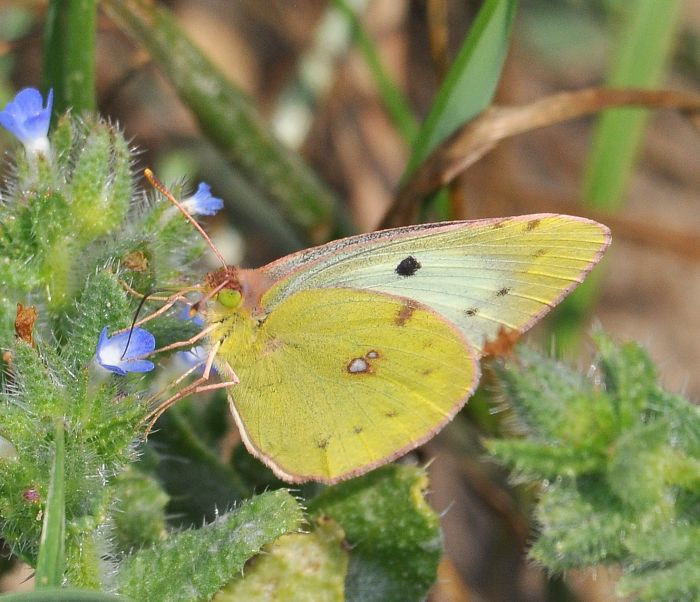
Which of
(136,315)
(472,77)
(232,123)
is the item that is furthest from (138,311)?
(232,123)

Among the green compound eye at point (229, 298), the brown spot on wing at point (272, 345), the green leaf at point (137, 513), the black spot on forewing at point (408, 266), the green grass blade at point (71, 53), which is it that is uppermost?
the green grass blade at point (71, 53)

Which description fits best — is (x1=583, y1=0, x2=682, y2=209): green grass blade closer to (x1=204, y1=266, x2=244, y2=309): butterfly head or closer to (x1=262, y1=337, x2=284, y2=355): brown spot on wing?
Result: (x1=262, y1=337, x2=284, y2=355): brown spot on wing

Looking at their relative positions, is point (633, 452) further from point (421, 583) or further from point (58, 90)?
Result: point (58, 90)

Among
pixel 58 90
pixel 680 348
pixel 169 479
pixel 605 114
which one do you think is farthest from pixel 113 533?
pixel 680 348

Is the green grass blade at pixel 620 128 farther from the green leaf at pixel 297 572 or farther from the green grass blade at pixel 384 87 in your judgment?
the green leaf at pixel 297 572

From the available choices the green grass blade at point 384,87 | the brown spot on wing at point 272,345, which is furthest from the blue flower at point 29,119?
the green grass blade at point 384,87
